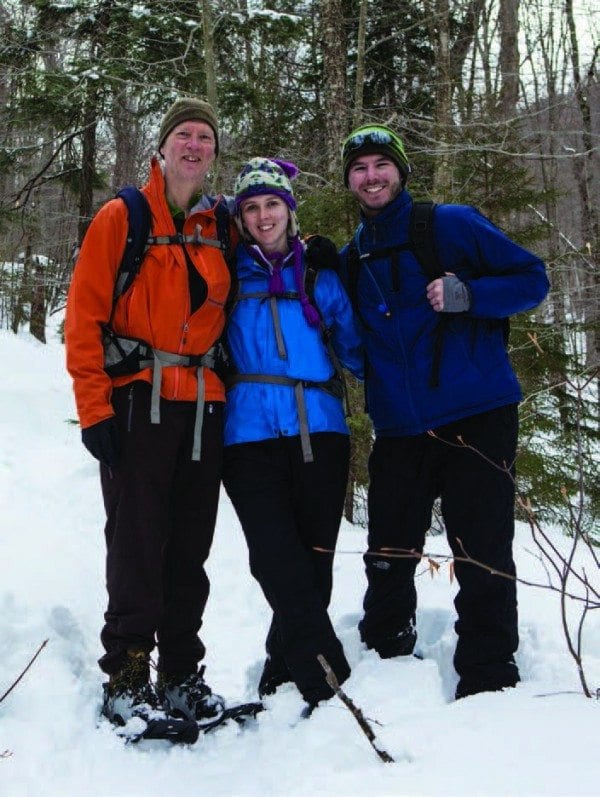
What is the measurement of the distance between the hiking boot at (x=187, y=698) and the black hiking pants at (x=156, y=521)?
0.14 ft

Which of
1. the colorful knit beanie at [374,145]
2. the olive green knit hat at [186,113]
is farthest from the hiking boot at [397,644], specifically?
the olive green knit hat at [186,113]

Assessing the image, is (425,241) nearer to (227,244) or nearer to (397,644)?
(227,244)

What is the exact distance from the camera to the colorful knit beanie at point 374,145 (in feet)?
10.3

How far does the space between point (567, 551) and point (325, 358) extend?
3254 millimetres

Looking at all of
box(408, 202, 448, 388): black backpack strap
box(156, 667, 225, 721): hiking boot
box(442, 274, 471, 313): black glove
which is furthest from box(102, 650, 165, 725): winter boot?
box(442, 274, 471, 313): black glove

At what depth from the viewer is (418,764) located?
194cm

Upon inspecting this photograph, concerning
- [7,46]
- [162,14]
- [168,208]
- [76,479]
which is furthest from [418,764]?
[7,46]

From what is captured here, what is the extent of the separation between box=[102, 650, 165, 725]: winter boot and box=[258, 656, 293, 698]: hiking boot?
55cm

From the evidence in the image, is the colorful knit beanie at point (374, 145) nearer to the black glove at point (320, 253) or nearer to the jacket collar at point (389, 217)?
the jacket collar at point (389, 217)

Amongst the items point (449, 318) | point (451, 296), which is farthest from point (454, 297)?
point (449, 318)

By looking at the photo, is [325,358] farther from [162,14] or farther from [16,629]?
[162,14]

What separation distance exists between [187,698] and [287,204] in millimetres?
2301

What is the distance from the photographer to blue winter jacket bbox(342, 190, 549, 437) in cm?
300

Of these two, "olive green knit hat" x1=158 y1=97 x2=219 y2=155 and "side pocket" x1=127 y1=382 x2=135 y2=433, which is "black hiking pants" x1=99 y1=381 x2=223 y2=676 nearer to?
"side pocket" x1=127 y1=382 x2=135 y2=433
